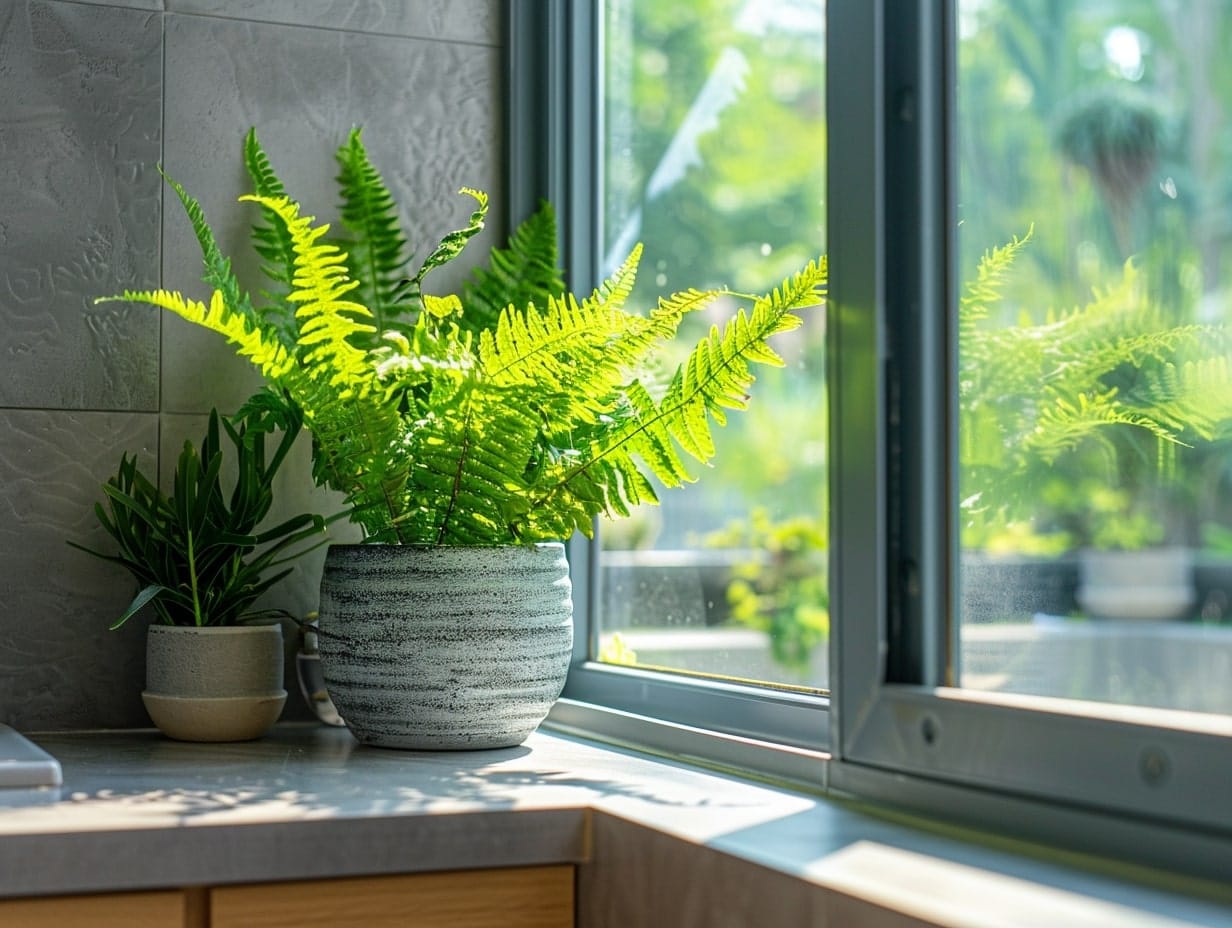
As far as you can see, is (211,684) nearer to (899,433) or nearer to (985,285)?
(899,433)

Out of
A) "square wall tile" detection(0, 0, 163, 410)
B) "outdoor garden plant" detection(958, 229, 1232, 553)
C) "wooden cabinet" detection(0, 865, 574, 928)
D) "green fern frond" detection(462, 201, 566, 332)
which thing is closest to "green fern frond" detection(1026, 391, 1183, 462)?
"outdoor garden plant" detection(958, 229, 1232, 553)

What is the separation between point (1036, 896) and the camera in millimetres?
688

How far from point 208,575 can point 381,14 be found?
2.30 feet

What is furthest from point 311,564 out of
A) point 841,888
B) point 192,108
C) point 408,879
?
point 841,888

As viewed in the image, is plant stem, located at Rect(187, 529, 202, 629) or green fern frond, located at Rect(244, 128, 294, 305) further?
green fern frond, located at Rect(244, 128, 294, 305)

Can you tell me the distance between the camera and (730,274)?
1336mm

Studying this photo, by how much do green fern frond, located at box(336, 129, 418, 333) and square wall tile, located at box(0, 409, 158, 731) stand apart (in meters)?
0.30

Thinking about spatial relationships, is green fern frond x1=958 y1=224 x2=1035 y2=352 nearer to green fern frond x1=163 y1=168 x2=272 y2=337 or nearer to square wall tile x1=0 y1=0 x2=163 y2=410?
green fern frond x1=163 y1=168 x2=272 y2=337

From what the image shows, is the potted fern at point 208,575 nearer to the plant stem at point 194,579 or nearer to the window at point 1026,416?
the plant stem at point 194,579

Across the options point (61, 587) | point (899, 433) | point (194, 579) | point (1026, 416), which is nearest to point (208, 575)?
point (194, 579)

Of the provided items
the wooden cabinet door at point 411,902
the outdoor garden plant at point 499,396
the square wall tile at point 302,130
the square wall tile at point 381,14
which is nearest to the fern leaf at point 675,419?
the outdoor garden plant at point 499,396

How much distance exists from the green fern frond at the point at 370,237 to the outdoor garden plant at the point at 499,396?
0.20m

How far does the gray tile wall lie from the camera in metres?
1.46

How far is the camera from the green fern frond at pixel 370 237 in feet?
5.03
